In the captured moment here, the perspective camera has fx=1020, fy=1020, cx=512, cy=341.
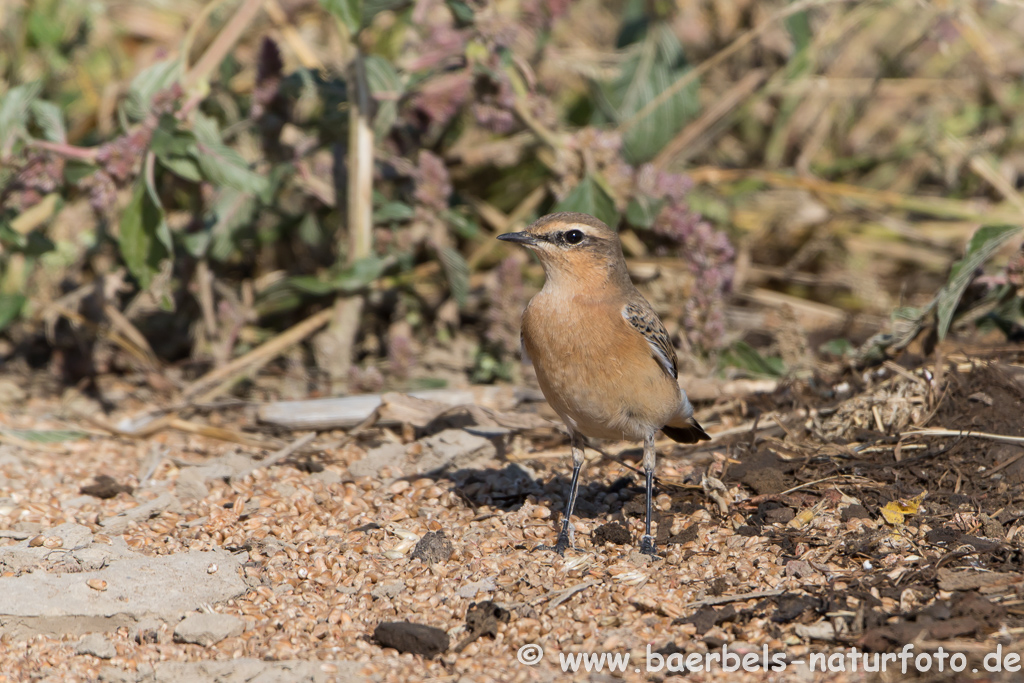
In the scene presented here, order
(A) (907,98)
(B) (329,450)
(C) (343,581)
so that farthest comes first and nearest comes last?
(A) (907,98)
(B) (329,450)
(C) (343,581)

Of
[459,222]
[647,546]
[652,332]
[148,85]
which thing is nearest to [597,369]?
[652,332]

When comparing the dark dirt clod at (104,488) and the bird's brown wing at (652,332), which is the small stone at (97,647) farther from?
the bird's brown wing at (652,332)

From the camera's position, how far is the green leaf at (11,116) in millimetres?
6230

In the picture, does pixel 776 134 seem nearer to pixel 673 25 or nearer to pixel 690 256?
pixel 673 25

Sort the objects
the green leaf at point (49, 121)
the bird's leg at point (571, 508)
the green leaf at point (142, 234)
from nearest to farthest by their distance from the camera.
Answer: the bird's leg at point (571, 508) → the green leaf at point (142, 234) → the green leaf at point (49, 121)

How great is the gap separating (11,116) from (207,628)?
3745mm

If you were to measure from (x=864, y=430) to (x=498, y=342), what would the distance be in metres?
2.63

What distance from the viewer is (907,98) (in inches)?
424

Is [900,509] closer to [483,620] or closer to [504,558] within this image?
[504,558]

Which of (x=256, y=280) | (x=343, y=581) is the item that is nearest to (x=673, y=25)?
(x=256, y=280)

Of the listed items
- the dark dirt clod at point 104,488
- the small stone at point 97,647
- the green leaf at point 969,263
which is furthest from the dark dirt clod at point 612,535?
the dark dirt clod at point 104,488

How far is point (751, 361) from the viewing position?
7.01m

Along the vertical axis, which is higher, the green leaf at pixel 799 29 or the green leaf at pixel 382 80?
the green leaf at pixel 799 29

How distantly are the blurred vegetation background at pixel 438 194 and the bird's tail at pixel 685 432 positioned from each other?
1229 mm
